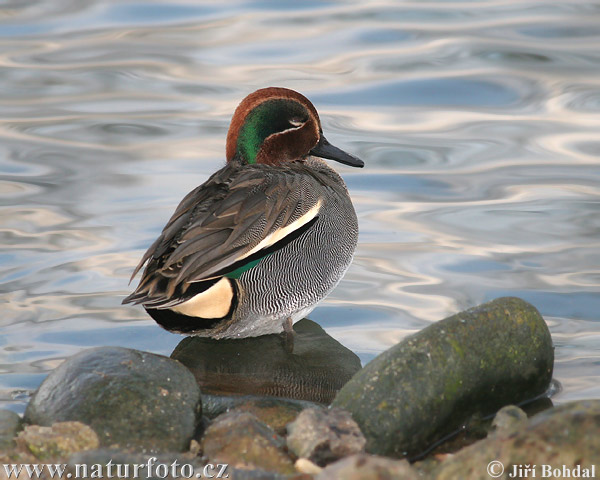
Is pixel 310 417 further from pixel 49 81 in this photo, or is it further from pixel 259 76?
pixel 49 81

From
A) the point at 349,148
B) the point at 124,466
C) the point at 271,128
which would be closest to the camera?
the point at 124,466

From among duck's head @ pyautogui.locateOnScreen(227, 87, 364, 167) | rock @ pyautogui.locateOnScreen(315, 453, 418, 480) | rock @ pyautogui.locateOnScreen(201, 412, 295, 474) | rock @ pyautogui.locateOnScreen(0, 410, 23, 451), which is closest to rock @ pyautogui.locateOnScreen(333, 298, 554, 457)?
rock @ pyautogui.locateOnScreen(201, 412, 295, 474)

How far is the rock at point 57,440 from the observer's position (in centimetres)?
405

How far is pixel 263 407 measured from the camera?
183 inches

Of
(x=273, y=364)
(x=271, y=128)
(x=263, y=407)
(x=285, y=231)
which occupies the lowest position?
(x=273, y=364)

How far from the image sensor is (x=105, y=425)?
420 cm

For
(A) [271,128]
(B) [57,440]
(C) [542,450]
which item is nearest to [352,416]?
(C) [542,450]

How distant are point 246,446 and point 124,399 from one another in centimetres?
59

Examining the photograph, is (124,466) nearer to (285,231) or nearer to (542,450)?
(542,450)

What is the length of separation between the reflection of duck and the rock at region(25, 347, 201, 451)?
78 cm

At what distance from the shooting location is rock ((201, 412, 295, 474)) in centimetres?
401

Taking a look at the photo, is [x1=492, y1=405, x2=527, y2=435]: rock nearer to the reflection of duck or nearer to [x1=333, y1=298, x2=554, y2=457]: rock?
[x1=333, y1=298, x2=554, y2=457]: rock

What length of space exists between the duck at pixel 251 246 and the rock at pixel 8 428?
99cm

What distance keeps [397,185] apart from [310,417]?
4.26m
